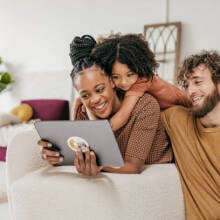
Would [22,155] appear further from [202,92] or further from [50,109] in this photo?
[50,109]

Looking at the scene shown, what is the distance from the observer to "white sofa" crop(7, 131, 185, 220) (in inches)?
38.7

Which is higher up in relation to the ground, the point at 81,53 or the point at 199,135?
the point at 81,53

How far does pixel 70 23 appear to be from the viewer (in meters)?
3.95

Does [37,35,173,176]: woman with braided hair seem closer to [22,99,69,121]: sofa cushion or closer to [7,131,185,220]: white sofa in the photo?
[7,131,185,220]: white sofa

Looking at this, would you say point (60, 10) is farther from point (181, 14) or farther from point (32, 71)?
point (181, 14)

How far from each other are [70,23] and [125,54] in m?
2.88

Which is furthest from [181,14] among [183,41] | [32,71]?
[32,71]

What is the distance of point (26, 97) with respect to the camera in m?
3.90

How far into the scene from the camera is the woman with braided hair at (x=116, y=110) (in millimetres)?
1096

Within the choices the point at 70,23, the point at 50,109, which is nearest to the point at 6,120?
the point at 50,109

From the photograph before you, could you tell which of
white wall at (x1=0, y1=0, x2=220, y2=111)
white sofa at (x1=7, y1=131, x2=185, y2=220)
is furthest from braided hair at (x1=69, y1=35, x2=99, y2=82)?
white wall at (x1=0, y1=0, x2=220, y2=111)

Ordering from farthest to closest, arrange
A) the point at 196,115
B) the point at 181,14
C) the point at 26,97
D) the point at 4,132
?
the point at 26,97, the point at 181,14, the point at 4,132, the point at 196,115

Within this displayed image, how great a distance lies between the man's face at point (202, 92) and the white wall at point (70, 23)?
233 centimetres

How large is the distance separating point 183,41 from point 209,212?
2.66m
